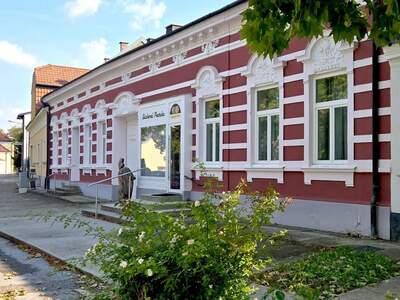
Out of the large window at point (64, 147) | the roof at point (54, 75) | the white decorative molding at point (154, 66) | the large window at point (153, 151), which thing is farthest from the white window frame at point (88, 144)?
the roof at point (54, 75)

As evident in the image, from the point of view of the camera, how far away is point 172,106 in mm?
16062

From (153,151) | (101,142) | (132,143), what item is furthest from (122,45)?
(153,151)

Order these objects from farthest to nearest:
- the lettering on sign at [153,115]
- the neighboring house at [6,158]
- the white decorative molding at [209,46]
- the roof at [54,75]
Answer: the neighboring house at [6,158], the roof at [54,75], the lettering on sign at [153,115], the white decorative molding at [209,46]

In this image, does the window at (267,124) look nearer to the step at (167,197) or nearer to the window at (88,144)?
the step at (167,197)

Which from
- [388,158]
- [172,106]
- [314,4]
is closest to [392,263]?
[388,158]

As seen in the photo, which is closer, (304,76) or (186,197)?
(304,76)

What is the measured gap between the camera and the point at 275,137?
1225 centimetres

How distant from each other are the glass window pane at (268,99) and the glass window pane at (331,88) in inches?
54.6

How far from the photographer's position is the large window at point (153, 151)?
16.8m

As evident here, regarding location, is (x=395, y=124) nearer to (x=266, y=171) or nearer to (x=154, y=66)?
(x=266, y=171)

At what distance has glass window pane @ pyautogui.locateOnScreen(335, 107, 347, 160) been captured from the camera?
10383 millimetres

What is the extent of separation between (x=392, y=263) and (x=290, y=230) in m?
3.79

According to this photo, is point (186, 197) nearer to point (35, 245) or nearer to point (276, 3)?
point (35, 245)

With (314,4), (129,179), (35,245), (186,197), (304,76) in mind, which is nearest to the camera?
(314,4)
